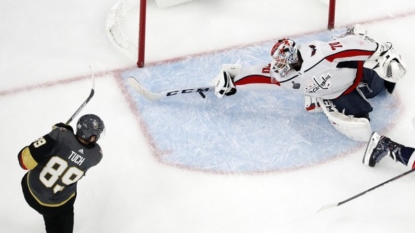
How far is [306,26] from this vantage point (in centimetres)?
509

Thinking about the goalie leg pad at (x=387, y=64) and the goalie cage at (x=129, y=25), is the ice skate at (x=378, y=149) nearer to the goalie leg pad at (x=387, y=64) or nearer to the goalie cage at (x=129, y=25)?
the goalie leg pad at (x=387, y=64)

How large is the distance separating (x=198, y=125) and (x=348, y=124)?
0.70 meters

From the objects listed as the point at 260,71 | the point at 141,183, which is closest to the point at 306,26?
the point at 260,71

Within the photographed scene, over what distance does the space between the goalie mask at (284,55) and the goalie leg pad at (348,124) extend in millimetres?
326

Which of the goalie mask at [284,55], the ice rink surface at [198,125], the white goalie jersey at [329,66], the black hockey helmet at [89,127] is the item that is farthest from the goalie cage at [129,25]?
the black hockey helmet at [89,127]

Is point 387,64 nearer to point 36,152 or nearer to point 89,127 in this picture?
point 89,127

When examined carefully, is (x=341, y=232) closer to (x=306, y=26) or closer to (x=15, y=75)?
(x=306, y=26)

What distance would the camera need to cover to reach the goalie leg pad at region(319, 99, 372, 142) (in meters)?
4.34

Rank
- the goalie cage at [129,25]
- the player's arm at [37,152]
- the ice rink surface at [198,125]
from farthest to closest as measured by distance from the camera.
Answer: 1. the goalie cage at [129,25]
2. the ice rink surface at [198,125]
3. the player's arm at [37,152]

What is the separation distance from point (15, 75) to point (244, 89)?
1.15 m

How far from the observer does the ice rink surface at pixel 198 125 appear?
411cm

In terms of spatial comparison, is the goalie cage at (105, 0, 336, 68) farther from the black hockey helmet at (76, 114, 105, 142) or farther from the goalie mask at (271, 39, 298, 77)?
the black hockey helmet at (76, 114, 105, 142)

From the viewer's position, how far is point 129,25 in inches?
198

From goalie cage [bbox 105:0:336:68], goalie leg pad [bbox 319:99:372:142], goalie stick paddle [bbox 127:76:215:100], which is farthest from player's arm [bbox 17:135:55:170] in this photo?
goalie leg pad [bbox 319:99:372:142]
